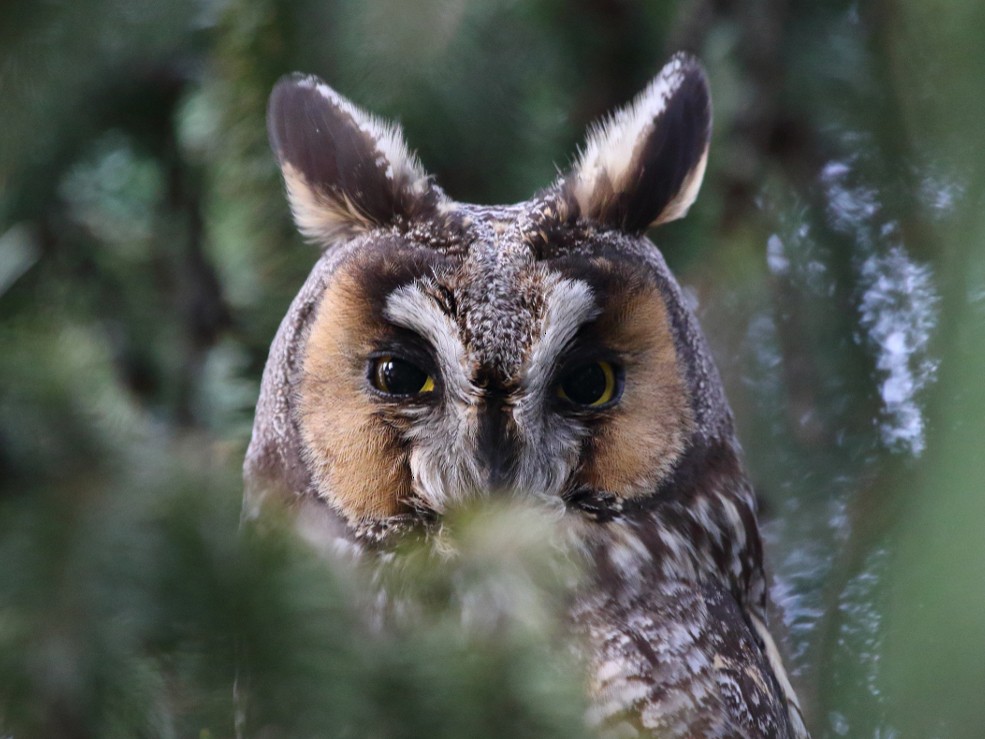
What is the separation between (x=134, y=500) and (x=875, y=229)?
1.70 meters

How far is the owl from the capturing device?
5.29ft

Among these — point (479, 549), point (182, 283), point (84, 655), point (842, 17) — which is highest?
point (842, 17)

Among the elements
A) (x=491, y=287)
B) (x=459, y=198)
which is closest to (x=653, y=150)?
(x=459, y=198)

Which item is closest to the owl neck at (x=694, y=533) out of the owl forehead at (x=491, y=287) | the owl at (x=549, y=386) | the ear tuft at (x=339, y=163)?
the owl at (x=549, y=386)

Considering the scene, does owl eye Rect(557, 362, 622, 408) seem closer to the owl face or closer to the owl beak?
the owl face

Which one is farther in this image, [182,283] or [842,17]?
[182,283]

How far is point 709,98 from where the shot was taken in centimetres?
189

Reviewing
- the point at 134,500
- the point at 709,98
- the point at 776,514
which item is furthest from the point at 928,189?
the point at 134,500

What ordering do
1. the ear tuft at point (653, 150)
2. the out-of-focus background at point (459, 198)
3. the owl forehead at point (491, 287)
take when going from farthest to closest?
the ear tuft at point (653, 150), the owl forehead at point (491, 287), the out-of-focus background at point (459, 198)

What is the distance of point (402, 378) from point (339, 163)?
423 millimetres

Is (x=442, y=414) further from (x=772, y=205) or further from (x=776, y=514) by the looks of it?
(x=772, y=205)

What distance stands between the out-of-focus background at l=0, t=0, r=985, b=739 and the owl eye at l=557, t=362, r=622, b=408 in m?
0.38

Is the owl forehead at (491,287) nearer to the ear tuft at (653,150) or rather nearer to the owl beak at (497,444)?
the owl beak at (497,444)

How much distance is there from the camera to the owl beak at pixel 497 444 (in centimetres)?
164
